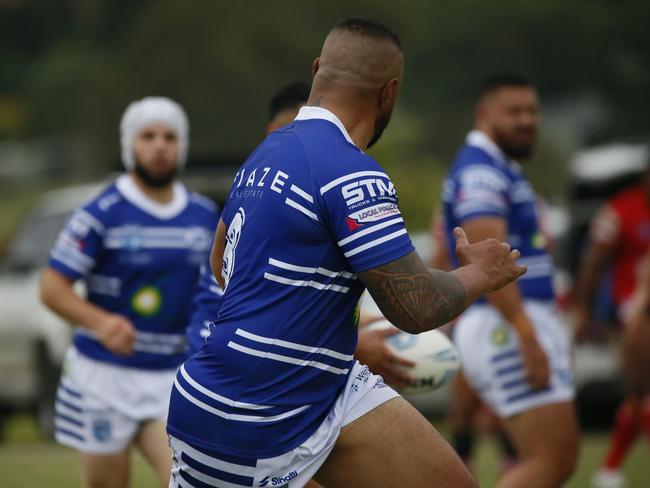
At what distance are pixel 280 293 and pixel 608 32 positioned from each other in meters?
13.1

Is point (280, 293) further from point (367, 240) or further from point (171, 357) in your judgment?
point (171, 357)

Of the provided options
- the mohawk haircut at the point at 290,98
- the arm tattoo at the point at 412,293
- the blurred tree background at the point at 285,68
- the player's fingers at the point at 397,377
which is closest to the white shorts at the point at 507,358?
the player's fingers at the point at 397,377

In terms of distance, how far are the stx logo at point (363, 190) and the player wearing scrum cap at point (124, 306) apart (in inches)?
101

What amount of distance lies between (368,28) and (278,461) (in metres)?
1.50

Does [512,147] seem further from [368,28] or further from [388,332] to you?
[368,28]

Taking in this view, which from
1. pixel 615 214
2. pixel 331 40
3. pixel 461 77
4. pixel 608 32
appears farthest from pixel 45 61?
pixel 331 40

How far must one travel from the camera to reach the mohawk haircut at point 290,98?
6.29 m

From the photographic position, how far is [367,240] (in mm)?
4480

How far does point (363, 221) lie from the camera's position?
4473mm

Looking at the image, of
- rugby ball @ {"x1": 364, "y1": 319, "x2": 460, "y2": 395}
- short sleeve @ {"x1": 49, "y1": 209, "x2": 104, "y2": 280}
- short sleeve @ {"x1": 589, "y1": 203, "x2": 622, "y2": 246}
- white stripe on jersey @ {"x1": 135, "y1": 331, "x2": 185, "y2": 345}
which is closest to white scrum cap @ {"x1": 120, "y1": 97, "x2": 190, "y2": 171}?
short sleeve @ {"x1": 49, "y1": 209, "x2": 104, "y2": 280}

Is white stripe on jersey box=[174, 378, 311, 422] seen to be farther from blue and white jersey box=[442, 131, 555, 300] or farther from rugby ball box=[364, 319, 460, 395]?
blue and white jersey box=[442, 131, 555, 300]

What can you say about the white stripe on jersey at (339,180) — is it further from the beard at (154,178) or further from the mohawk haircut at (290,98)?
the beard at (154,178)

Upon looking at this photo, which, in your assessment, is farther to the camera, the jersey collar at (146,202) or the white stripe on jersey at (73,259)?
the jersey collar at (146,202)

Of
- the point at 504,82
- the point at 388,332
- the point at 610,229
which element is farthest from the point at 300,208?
the point at 610,229
